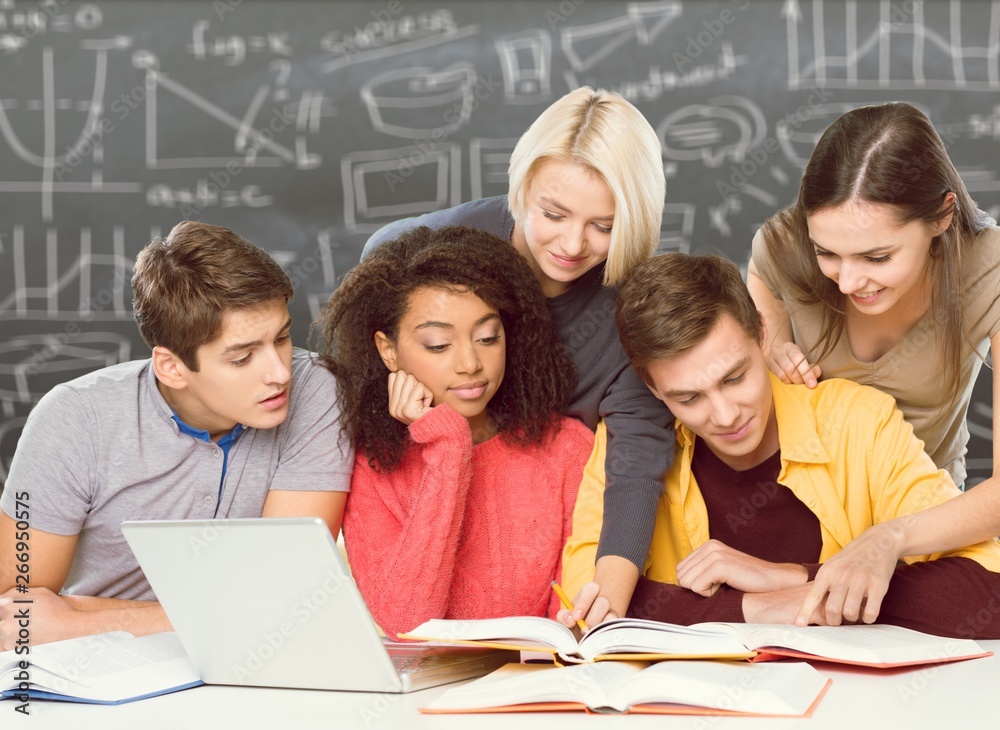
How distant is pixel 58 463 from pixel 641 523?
1.08 m

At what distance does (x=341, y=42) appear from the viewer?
348 cm

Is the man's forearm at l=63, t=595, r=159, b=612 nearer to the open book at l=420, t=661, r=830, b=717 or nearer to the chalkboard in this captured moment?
the open book at l=420, t=661, r=830, b=717

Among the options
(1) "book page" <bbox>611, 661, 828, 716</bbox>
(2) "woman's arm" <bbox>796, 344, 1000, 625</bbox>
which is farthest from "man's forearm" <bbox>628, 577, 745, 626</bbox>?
(1) "book page" <bbox>611, 661, 828, 716</bbox>

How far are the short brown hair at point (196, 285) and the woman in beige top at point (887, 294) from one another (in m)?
1.01

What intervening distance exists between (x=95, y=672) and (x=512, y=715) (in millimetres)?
580

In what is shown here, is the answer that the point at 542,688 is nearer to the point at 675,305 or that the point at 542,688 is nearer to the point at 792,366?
the point at 675,305

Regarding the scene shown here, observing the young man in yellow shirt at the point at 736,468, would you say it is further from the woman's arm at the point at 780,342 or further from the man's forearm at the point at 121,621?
the man's forearm at the point at 121,621

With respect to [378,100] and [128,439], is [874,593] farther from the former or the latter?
[378,100]

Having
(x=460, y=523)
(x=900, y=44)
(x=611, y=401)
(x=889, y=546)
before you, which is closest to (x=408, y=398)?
(x=460, y=523)

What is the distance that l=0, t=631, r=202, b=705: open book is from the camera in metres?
1.29

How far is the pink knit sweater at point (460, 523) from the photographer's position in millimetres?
1871

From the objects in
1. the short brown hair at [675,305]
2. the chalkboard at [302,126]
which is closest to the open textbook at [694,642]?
the short brown hair at [675,305]

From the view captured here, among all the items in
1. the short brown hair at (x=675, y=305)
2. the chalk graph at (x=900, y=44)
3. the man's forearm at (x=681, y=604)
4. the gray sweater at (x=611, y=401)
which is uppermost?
the chalk graph at (x=900, y=44)

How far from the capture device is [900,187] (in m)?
1.75
